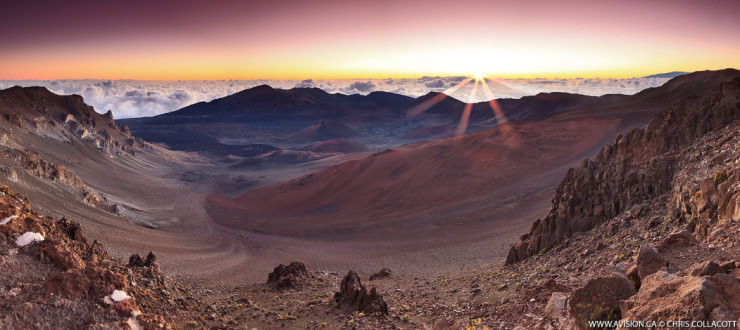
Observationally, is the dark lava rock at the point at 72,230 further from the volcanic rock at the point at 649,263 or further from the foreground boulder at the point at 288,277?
the volcanic rock at the point at 649,263

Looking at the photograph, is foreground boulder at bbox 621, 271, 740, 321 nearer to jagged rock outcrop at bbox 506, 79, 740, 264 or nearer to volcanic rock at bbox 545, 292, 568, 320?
volcanic rock at bbox 545, 292, 568, 320

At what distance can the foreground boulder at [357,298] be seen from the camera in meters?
14.3

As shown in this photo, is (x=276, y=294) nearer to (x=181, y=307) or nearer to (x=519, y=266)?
(x=181, y=307)

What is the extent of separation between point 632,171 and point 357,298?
484 inches

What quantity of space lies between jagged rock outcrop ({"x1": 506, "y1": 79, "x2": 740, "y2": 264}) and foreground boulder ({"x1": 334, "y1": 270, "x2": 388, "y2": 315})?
8262 mm

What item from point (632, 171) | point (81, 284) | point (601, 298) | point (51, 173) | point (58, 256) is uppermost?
point (632, 171)

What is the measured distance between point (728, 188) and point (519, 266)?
8.87 m

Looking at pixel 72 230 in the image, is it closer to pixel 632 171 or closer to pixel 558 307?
pixel 558 307

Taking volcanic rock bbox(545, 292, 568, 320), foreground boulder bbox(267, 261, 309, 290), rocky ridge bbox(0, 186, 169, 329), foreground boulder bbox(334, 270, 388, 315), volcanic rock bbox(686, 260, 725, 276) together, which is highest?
volcanic rock bbox(686, 260, 725, 276)

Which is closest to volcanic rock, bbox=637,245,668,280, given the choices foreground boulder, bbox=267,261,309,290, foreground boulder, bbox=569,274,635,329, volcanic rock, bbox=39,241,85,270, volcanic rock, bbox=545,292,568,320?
foreground boulder, bbox=569,274,635,329

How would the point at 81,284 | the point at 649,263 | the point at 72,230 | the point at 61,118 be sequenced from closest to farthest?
the point at 649,263, the point at 81,284, the point at 72,230, the point at 61,118

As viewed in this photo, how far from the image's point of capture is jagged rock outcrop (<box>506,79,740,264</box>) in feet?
53.1

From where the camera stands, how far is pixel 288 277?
773 inches

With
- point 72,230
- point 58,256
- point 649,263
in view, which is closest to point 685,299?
point 649,263
